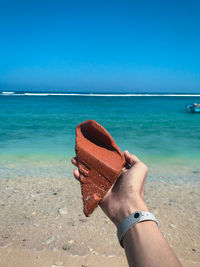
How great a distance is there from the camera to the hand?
1.55m

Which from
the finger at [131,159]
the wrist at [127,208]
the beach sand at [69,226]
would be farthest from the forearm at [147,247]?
the beach sand at [69,226]

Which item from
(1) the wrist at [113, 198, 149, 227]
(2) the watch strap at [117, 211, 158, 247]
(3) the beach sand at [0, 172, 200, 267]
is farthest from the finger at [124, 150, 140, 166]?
(3) the beach sand at [0, 172, 200, 267]

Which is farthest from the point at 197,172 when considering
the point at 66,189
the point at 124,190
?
the point at 124,190

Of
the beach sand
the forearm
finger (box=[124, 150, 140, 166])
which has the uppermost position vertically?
finger (box=[124, 150, 140, 166])

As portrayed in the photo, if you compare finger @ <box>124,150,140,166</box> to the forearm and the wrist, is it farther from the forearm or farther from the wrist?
the forearm

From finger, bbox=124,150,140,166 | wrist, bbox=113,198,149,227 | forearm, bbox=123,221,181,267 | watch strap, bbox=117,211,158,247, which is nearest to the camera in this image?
forearm, bbox=123,221,181,267

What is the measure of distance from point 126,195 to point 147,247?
46cm

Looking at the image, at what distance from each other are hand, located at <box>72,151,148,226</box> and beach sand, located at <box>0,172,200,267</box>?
2.94ft

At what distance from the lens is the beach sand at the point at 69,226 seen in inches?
95.7

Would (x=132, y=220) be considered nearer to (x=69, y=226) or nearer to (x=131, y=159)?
(x=131, y=159)

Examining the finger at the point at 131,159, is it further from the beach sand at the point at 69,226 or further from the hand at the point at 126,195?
the beach sand at the point at 69,226

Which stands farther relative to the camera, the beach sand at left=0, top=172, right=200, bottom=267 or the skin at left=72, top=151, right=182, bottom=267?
the beach sand at left=0, top=172, right=200, bottom=267

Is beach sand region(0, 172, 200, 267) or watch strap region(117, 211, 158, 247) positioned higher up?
watch strap region(117, 211, 158, 247)

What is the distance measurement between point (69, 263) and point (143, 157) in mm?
4466
